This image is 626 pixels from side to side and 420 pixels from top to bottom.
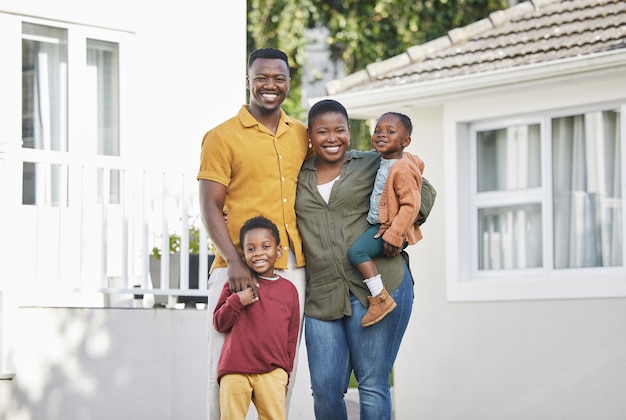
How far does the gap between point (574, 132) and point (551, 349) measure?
6.14ft

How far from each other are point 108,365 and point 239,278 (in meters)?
3.49

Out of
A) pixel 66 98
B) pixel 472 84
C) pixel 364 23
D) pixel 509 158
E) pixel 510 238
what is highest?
pixel 364 23

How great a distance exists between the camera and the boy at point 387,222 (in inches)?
197

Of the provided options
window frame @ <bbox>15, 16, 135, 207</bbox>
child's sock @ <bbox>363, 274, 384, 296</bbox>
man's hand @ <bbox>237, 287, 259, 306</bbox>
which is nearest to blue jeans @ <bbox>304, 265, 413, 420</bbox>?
child's sock @ <bbox>363, 274, 384, 296</bbox>

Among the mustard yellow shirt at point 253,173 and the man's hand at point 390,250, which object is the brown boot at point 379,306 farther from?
the mustard yellow shirt at point 253,173

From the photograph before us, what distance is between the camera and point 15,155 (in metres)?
7.89

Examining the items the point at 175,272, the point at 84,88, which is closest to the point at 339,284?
the point at 175,272

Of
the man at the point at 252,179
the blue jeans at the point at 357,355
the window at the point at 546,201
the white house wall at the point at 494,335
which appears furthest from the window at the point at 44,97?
the blue jeans at the point at 357,355

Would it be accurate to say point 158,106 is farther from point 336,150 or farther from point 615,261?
point 336,150

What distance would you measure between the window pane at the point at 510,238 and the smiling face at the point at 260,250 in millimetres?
5898

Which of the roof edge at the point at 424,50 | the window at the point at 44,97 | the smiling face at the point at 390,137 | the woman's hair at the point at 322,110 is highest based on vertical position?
the roof edge at the point at 424,50

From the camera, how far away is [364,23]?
789 inches

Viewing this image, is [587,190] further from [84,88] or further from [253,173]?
[253,173]

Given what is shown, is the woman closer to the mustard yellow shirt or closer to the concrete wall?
the mustard yellow shirt
